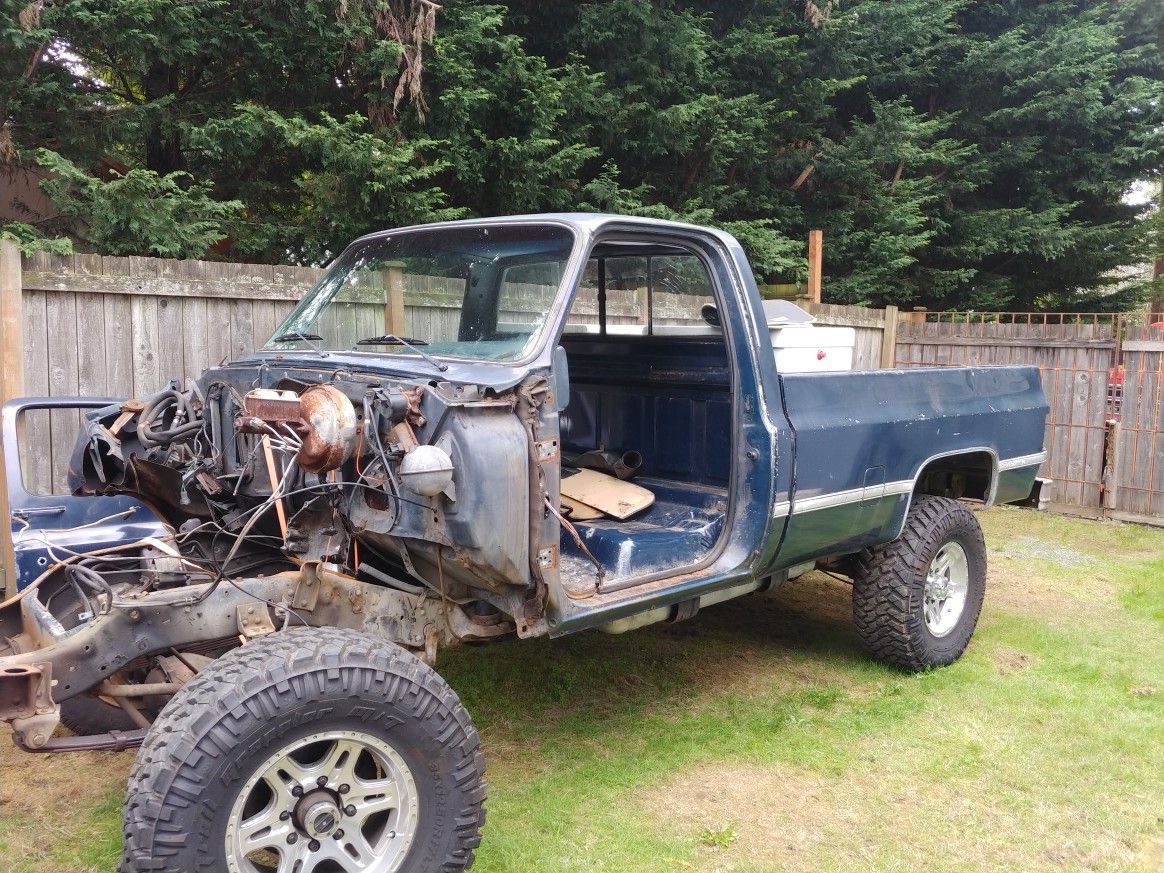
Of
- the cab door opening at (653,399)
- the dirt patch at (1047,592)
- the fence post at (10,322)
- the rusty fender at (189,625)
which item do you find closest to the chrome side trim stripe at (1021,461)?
the dirt patch at (1047,592)

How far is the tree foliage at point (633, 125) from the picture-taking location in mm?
6672

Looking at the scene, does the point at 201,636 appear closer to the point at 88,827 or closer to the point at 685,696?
the point at 88,827

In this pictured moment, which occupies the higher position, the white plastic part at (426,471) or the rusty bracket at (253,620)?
the white plastic part at (426,471)

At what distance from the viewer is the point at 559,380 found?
3344 mm

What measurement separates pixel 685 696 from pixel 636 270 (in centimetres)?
212

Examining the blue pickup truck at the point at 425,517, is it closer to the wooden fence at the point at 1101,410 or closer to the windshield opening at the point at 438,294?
the windshield opening at the point at 438,294

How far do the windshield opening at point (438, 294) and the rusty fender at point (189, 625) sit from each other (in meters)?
0.93

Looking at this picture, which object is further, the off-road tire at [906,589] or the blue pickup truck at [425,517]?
the off-road tire at [906,589]

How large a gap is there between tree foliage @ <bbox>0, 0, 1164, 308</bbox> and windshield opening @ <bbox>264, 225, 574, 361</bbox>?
8.64ft

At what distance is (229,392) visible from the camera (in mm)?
3660

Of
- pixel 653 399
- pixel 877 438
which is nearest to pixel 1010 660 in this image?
pixel 877 438

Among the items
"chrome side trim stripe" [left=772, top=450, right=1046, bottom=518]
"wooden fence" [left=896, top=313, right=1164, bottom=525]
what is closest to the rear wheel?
"chrome side trim stripe" [left=772, top=450, right=1046, bottom=518]

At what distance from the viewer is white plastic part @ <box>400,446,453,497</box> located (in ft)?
9.25

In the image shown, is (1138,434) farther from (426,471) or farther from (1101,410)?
(426,471)
